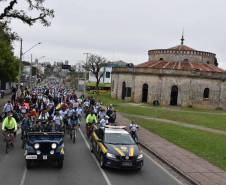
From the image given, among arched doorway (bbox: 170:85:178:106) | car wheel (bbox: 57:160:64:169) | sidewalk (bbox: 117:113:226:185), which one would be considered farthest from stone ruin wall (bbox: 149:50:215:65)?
car wheel (bbox: 57:160:64:169)

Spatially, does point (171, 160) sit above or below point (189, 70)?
below

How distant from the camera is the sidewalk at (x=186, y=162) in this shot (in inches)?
579

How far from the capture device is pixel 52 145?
1441 centimetres

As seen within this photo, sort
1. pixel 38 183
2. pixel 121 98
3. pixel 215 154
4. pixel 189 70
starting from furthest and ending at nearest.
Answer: pixel 121 98 < pixel 189 70 < pixel 215 154 < pixel 38 183

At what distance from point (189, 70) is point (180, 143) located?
127ft

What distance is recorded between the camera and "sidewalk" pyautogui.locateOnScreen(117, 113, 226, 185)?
48.2 ft

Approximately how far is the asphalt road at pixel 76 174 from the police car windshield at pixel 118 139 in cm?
110

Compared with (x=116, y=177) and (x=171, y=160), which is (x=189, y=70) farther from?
(x=116, y=177)

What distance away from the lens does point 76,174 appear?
1412 centimetres

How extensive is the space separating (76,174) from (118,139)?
2809 mm

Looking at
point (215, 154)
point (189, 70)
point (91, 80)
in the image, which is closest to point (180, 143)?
point (215, 154)

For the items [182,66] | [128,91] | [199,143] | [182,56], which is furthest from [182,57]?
[199,143]

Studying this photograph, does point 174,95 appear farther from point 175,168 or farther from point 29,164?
point 29,164

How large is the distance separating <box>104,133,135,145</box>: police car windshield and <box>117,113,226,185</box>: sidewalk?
7.03ft
